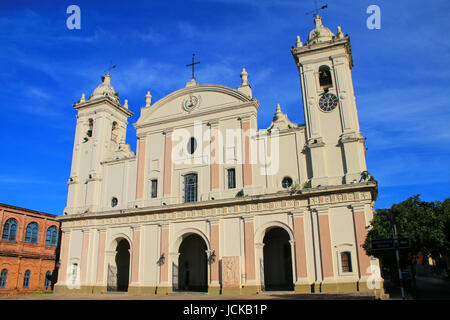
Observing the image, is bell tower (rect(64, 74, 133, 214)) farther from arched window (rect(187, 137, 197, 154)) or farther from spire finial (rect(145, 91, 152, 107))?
arched window (rect(187, 137, 197, 154))

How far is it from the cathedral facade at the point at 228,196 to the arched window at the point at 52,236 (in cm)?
695

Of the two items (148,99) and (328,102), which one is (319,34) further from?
(148,99)

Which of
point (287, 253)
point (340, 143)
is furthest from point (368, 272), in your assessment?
point (340, 143)

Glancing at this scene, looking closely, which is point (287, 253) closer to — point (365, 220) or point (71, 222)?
point (365, 220)

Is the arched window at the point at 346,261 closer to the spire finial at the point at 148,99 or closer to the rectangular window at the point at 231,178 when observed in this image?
the rectangular window at the point at 231,178

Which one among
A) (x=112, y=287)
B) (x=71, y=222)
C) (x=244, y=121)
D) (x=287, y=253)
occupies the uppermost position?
(x=244, y=121)

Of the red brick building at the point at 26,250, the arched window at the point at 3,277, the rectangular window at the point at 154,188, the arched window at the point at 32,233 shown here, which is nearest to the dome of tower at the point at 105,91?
the rectangular window at the point at 154,188

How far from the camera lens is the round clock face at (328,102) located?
81.9ft

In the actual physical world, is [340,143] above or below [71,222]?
above

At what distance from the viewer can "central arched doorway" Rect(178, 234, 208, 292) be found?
2717 cm

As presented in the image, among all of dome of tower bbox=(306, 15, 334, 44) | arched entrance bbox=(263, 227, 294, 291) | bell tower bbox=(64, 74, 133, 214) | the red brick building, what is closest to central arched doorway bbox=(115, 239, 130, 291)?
bell tower bbox=(64, 74, 133, 214)

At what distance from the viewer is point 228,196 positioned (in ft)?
85.0

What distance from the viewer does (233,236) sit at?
80.9 ft
